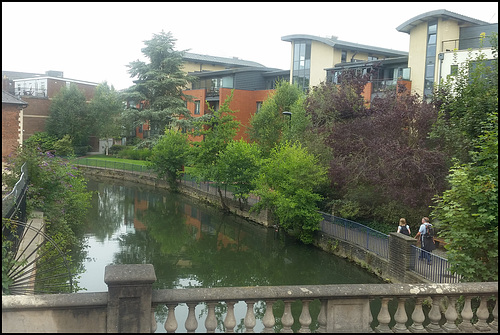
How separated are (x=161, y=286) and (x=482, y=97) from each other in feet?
36.3

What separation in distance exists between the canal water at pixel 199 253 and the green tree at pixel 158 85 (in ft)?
54.1

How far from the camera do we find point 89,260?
1803 centimetres

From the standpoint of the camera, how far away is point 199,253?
2094 cm

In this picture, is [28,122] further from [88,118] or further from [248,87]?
[248,87]

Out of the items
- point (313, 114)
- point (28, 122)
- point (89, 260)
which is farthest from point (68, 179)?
point (28, 122)

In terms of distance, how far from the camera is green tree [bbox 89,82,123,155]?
61.8m

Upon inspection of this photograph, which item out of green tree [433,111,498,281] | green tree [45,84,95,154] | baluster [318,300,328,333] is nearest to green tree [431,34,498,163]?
green tree [433,111,498,281]

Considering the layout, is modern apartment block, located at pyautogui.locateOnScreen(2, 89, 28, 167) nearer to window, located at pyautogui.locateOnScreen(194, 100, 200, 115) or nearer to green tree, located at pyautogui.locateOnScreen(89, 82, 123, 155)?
window, located at pyautogui.locateOnScreen(194, 100, 200, 115)

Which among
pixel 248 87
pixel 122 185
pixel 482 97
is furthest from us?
pixel 248 87

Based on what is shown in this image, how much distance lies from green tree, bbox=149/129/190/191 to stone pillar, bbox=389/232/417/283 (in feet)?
78.8

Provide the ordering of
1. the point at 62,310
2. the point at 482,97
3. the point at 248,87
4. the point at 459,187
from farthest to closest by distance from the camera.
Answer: the point at 248,87 → the point at 482,97 → the point at 459,187 → the point at 62,310

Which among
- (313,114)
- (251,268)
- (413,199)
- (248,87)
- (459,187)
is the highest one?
(248,87)

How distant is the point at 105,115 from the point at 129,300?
197 feet

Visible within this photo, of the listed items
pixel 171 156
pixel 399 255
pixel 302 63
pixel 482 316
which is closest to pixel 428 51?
pixel 302 63
